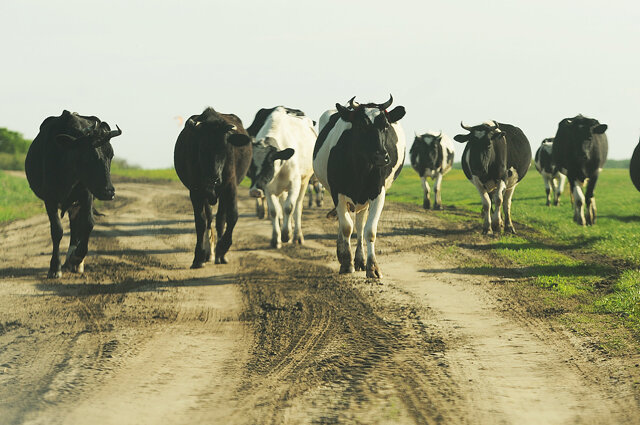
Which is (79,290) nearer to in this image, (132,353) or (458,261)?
(132,353)

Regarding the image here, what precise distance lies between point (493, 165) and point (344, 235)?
6733mm

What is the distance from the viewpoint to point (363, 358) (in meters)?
6.88

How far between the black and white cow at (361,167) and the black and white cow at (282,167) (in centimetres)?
232

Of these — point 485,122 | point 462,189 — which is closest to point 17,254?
point 485,122

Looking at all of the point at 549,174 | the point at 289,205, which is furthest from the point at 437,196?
the point at 289,205

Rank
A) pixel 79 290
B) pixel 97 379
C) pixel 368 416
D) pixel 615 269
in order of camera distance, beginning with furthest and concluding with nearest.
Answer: pixel 615 269 → pixel 79 290 → pixel 97 379 → pixel 368 416

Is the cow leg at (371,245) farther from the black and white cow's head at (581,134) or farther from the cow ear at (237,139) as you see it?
the black and white cow's head at (581,134)

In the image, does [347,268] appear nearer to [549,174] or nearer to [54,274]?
→ [54,274]

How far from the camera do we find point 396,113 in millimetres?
11109

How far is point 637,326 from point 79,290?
658cm

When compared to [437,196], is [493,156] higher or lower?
higher

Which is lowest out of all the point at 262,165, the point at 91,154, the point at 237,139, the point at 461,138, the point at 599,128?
the point at 262,165

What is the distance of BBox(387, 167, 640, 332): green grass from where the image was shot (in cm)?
1009

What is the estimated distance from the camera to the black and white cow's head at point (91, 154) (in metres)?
10.9
